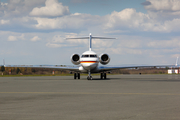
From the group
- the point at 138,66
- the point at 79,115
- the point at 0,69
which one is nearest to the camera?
the point at 79,115

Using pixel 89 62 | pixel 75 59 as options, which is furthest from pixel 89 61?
pixel 75 59

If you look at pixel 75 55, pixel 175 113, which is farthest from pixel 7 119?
pixel 75 55

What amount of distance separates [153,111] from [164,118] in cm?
103

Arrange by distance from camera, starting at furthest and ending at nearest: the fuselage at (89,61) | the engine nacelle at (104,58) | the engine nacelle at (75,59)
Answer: the engine nacelle at (104,58) → the engine nacelle at (75,59) → the fuselage at (89,61)

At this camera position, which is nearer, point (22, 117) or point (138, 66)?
point (22, 117)

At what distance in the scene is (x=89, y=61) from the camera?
3100 centimetres

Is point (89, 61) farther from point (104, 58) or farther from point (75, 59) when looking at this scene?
point (104, 58)

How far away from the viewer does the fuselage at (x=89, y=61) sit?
3100 cm

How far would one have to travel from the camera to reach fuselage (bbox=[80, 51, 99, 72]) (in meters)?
31.0

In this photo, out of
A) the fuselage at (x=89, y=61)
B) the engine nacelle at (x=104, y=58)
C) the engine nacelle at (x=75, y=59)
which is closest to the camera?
the fuselage at (x=89, y=61)

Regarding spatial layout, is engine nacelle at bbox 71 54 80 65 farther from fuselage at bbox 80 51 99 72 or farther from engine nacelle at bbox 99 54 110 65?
engine nacelle at bbox 99 54 110 65

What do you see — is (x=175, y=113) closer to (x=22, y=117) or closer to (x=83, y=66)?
(x=22, y=117)

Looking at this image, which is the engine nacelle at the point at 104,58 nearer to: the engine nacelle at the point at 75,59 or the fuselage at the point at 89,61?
the fuselage at the point at 89,61

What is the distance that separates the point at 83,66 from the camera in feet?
104
